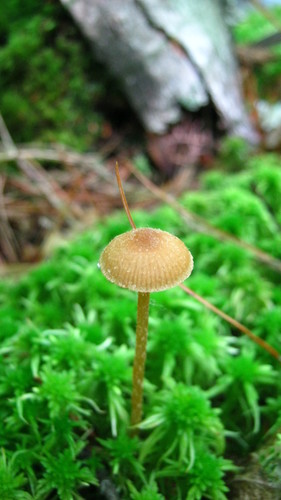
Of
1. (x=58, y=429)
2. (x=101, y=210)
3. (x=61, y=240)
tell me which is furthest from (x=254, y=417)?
(x=101, y=210)

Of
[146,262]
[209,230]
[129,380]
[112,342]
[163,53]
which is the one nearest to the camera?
[146,262]

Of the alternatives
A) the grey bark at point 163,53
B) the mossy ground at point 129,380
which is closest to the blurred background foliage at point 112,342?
the mossy ground at point 129,380

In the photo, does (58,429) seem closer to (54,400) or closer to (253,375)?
(54,400)

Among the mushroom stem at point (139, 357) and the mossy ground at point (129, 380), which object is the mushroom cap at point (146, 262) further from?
the mossy ground at point (129, 380)

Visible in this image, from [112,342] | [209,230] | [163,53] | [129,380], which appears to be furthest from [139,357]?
[163,53]

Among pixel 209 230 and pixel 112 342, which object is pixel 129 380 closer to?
pixel 112 342

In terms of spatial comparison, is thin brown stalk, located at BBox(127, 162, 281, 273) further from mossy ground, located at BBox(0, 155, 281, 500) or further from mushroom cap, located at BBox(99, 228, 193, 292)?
mushroom cap, located at BBox(99, 228, 193, 292)
